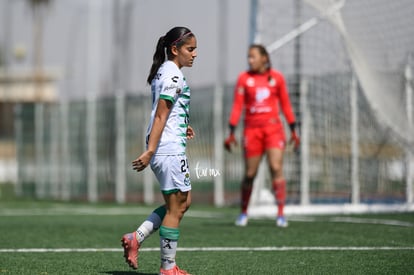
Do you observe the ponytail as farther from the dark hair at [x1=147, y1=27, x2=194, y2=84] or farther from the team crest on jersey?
the team crest on jersey

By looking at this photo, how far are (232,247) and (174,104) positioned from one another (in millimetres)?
2675

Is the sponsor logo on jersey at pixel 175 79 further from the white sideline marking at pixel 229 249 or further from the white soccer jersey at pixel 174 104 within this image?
the white sideline marking at pixel 229 249

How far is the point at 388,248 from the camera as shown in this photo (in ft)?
28.5

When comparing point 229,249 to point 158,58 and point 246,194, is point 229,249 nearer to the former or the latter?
point 158,58

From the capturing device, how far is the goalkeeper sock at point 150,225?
682cm

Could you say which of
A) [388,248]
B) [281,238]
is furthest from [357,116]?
[388,248]

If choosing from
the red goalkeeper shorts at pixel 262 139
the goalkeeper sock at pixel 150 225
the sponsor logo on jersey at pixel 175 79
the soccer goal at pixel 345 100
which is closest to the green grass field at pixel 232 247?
the goalkeeper sock at pixel 150 225

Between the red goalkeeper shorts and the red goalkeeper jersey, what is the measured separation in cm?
7

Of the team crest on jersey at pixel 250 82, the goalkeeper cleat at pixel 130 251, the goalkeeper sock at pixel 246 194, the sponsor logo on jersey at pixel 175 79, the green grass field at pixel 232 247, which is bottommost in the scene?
the green grass field at pixel 232 247

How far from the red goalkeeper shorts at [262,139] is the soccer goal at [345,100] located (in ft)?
7.54

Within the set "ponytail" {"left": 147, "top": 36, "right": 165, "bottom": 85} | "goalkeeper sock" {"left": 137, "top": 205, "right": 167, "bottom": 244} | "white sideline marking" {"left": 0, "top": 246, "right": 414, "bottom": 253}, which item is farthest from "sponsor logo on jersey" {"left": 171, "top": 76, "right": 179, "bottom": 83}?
"white sideline marking" {"left": 0, "top": 246, "right": 414, "bottom": 253}

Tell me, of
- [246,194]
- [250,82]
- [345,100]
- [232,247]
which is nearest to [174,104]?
[232,247]

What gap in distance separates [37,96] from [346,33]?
54.6 m

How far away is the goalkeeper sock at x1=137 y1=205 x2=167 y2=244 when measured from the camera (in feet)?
22.4
